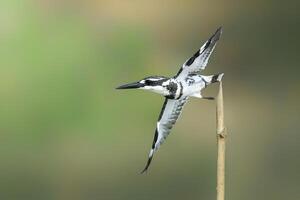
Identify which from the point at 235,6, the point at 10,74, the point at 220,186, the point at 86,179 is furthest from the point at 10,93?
the point at 220,186

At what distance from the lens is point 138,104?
Result: 1382mm

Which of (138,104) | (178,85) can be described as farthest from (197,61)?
(138,104)

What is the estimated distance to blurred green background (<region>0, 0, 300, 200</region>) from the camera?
1.37 metres

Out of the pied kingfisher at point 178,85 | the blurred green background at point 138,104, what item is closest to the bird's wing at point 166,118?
the pied kingfisher at point 178,85

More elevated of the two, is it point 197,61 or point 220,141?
point 197,61

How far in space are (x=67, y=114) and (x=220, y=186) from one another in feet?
2.26

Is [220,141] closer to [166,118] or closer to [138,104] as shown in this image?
[166,118]

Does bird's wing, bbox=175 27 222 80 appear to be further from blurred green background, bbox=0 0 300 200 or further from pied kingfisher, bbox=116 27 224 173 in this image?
blurred green background, bbox=0 0 300 200

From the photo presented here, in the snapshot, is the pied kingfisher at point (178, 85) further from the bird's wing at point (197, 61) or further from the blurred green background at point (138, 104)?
the blurred green background at point (138, 104)

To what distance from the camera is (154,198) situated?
4.54 feet

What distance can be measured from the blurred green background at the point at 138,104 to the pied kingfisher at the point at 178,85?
1.53ft

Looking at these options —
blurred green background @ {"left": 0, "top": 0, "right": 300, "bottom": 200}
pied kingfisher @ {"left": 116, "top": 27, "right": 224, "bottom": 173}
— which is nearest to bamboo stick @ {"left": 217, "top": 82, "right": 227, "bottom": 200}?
pied kingfisher @ {"left": 116, "top": 27, "right": 224, "bottom": 173}

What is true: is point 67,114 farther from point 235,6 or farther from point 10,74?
point 235,6

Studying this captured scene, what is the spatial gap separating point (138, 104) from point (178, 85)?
22.7 inches
